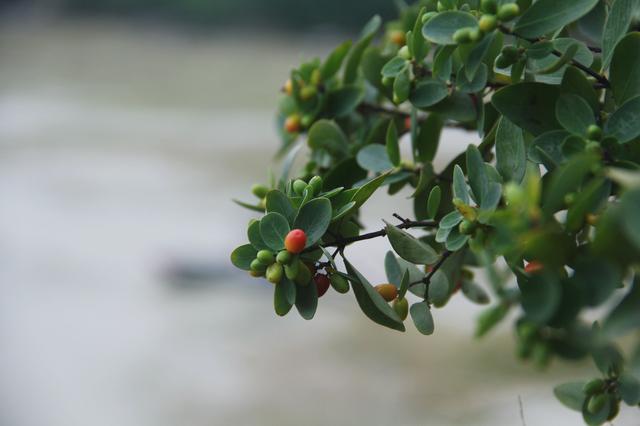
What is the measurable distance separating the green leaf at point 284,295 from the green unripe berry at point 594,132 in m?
0.17

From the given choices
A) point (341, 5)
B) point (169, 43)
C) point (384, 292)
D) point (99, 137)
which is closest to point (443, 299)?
point (384, 292)

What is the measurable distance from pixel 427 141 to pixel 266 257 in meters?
0.20

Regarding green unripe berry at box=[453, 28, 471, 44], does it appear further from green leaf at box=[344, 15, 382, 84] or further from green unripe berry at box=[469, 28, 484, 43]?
green leaf at box=[344, 15, 382, 84]

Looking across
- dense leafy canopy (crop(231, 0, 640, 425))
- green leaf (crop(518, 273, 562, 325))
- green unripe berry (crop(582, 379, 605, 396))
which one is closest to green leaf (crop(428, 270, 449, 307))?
dense leafy canopy (crop(231, 0, 640, 425))

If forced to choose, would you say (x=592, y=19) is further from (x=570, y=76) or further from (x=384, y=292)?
(x=384, y=292)

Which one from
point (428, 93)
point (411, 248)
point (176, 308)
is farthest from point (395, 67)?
point (176, 308)

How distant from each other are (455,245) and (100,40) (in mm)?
8023

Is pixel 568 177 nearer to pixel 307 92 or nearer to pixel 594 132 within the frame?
pixel 594 132

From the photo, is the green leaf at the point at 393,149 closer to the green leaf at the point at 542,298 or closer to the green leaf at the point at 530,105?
the green leaf at the point at 530,105

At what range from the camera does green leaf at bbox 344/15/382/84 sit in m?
0.65

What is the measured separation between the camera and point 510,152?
1.45ft

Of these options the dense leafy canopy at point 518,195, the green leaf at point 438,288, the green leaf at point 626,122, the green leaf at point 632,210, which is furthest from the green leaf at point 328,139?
the green leaf at point 632,210

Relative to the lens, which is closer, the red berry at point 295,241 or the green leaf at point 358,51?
the red berry at point 295,241

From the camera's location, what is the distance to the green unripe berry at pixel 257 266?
1.41 feet
